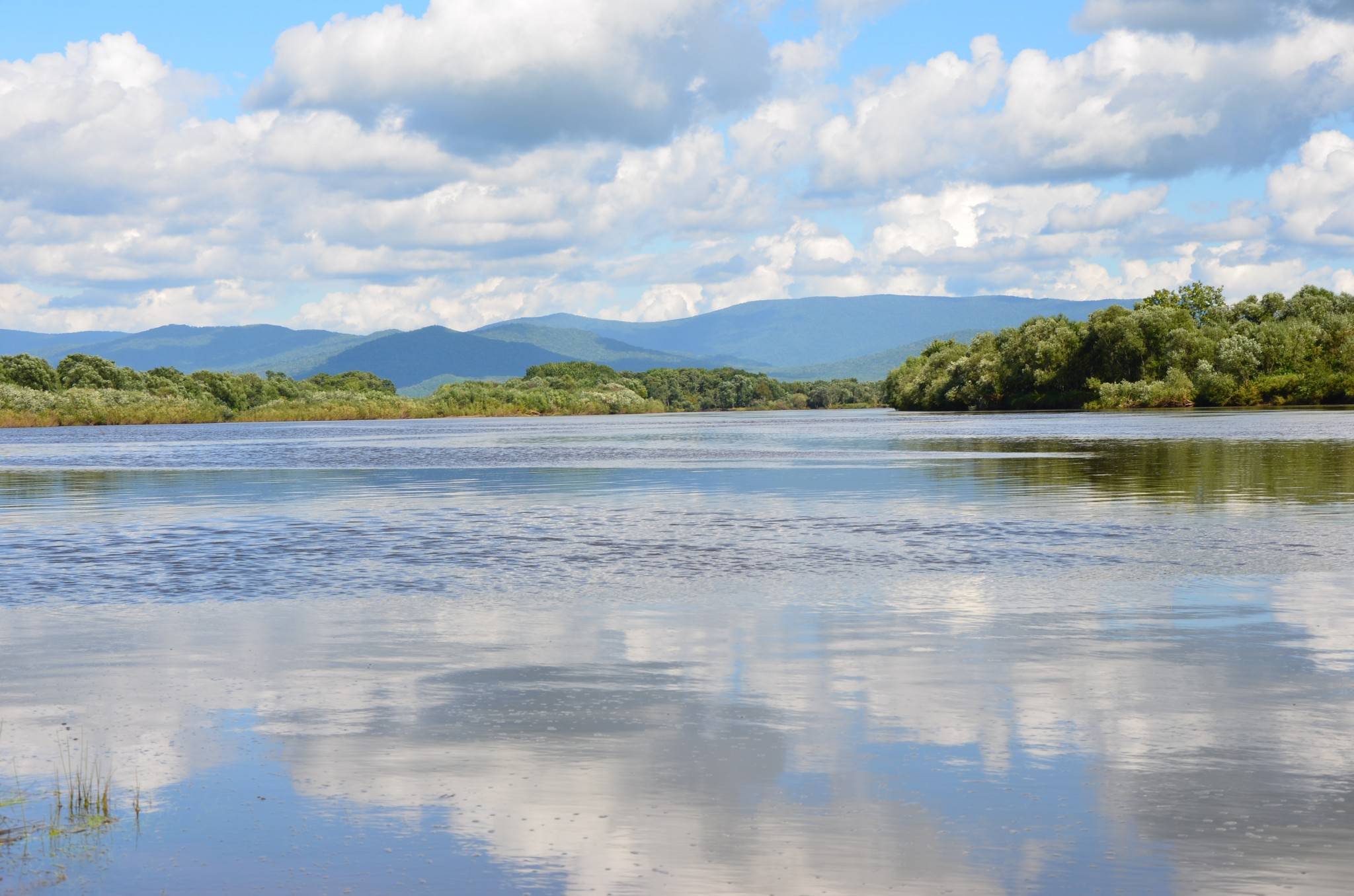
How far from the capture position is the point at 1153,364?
563 ft

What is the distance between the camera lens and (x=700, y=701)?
44.3 feet

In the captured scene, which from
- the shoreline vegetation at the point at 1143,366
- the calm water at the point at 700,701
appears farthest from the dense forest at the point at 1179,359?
the calm water at the point at 700,701

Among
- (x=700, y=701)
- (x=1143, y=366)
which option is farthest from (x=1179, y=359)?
(x=700, y=701)

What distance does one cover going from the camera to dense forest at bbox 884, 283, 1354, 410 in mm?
165875

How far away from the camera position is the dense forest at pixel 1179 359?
16588 cm

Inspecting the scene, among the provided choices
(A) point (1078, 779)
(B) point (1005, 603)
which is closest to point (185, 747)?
(A) point (1078, 779)

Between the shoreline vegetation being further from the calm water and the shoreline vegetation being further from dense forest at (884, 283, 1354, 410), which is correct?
the calm water

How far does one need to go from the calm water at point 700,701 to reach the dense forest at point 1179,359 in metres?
139

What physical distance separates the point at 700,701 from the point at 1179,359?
549 feet

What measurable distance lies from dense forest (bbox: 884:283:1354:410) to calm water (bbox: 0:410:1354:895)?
139 metres

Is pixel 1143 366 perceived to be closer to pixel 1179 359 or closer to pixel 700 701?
pixel 1179 359

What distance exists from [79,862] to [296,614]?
36.1ft

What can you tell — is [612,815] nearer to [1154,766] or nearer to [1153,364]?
[1154,766]

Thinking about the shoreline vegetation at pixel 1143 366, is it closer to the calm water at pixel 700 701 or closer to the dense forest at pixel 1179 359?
the dense forest at pixel 1179 359
